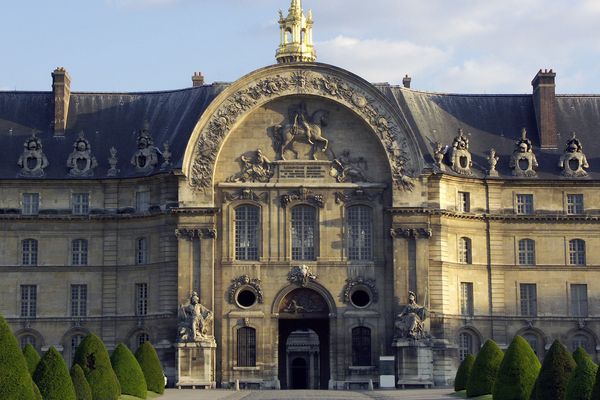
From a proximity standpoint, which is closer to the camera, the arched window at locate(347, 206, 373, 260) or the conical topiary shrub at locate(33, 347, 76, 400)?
the conical topiary shrub at locate(33, 347, 76, 400)

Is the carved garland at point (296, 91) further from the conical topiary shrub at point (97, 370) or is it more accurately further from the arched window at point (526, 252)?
the conical topiary shrub at point (97, 370)

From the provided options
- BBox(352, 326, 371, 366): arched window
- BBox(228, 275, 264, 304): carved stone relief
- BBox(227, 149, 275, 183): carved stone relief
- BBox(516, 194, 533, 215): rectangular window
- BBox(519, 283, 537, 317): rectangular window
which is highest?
BBox(227, 149, 275, 183): carved stone relief

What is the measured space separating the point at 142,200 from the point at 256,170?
7.03m

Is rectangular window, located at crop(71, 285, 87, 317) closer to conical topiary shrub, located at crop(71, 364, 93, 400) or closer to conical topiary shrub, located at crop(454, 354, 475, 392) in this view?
conical topiary shrub, located at crop(454, 354, 475, 392)

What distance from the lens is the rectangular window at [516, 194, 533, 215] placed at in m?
83.4

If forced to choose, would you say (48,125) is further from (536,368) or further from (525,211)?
(536,368)

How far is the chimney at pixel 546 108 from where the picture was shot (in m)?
86.1

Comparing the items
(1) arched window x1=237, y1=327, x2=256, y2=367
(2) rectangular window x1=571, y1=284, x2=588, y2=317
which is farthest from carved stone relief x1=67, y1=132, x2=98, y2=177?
(2) rectangular window x1=571, y1=284, x2=588, y2=317

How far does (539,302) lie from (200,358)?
66.0ft

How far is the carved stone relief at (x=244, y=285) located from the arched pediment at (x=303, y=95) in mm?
5341

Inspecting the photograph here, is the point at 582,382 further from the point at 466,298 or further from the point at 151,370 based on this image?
the point at 466,298

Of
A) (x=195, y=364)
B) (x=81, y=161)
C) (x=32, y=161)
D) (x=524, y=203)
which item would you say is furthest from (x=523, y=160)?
(x=32, y=161)

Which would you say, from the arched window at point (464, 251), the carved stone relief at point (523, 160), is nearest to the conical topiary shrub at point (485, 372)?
the arched window at point (464, 251)

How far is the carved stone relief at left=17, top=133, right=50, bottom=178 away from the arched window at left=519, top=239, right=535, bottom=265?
2780 cm
